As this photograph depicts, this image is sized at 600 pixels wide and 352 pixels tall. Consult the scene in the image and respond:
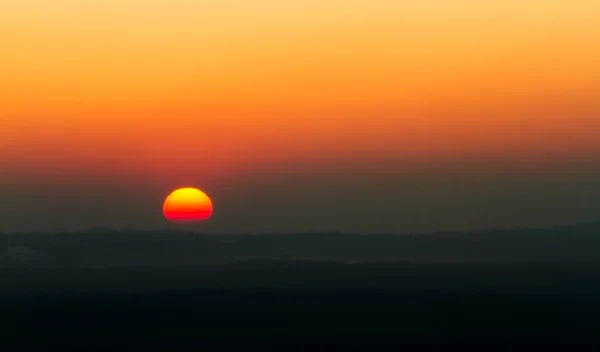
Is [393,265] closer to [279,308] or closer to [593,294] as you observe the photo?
[279,308]

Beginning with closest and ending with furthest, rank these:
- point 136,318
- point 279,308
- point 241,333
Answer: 1. point 241,333
2. point 136,318
3. point 279,308

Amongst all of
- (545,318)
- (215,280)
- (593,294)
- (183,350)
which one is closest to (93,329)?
(183,350)

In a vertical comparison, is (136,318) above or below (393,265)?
below

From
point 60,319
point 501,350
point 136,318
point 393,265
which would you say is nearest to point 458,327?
point 501,350

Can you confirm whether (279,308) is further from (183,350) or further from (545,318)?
(545,318)

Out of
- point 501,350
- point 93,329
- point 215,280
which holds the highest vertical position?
point 215,280

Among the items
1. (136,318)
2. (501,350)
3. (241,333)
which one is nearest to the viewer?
(501,350)

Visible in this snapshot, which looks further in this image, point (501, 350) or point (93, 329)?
point (93, 329)
